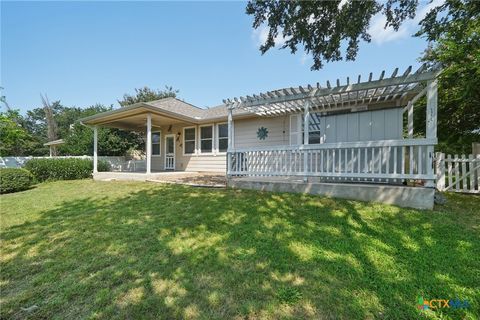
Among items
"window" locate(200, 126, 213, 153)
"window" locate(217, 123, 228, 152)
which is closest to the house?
"window" locate(217, 123, 228, 152)

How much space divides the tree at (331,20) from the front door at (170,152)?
8.09 metres

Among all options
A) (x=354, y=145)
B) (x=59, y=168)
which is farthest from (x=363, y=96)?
(x=59, y=168)

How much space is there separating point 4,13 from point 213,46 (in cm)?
670

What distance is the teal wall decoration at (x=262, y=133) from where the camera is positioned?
31.5 feet

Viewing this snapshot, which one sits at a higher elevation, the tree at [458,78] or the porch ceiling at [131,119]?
the tree at [458,78]

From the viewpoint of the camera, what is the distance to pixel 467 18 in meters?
5.81

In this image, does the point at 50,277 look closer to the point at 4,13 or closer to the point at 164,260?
the point at 164,260

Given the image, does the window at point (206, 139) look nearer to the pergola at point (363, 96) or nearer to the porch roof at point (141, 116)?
the porch roof at point (141, 116)

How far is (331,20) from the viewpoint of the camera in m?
5.96

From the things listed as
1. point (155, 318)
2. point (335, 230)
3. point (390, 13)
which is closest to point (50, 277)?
point (155, 318)

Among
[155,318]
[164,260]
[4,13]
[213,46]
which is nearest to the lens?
[155,318]

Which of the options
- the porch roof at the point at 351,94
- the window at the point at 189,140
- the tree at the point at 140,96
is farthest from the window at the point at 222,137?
the tree at the point at 140,96

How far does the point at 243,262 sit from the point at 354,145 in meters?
3.89

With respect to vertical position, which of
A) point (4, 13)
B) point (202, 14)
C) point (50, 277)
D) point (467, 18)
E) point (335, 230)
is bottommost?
point (50, 277)
